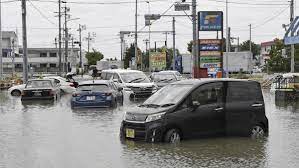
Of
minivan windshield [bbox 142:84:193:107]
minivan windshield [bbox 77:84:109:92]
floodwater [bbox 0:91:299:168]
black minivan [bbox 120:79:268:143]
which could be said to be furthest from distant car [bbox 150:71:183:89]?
black minivan [bbox 120:79:268:143]

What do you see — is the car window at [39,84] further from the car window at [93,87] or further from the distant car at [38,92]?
the car window at [93,87]

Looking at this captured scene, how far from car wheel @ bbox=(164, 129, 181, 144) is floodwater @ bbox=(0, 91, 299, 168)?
191mm

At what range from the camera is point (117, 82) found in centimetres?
3097

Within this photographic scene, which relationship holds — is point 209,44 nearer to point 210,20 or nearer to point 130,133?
point 210,20

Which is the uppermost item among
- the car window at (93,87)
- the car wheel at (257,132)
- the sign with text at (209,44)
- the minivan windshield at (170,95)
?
the sign with text at (209,44)

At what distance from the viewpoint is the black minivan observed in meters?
13.0

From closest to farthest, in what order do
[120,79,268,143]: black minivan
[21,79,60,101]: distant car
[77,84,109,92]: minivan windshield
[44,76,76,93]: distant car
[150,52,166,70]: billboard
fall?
[120,79,268,143]: black minivan < [77,84,109,92]: minivan windshield < [21,79,60,101]: distant car < [44,76,76,93]: distant car < [150,52,166,70]: billboard

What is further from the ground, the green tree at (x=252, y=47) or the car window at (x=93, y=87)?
the green tree at (x=252, y=47)

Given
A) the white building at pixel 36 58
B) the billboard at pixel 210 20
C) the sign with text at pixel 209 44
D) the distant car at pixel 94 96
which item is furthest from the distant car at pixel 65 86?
the white building at pixel 36 58

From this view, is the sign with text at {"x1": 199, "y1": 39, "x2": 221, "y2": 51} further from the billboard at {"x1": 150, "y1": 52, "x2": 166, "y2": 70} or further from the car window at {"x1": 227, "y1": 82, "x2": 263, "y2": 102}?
the billboard at {"x1": 150, "y1": 52, "x2": 166, "y2": 70}

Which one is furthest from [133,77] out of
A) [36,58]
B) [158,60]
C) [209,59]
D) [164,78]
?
[36,58]

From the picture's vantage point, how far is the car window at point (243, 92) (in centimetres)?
1406

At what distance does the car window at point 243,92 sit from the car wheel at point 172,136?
1.79 metres

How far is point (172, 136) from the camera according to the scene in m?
13.1
